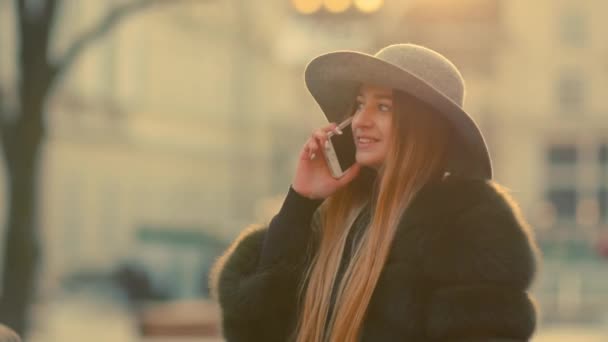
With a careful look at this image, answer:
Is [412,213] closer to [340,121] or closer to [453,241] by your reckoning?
[453,241]

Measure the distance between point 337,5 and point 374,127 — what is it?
19.6 metres

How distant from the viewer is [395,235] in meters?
3.77

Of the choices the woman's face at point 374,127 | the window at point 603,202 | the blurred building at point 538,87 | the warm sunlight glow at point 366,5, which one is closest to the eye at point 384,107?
the woman's face at point 374,127

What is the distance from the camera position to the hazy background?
24.4 meters

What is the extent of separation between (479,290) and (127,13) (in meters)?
11.4

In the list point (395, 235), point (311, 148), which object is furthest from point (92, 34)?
point (395, 235)

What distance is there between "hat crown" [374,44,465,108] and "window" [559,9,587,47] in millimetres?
62862

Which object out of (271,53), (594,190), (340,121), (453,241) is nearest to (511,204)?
(453,241)

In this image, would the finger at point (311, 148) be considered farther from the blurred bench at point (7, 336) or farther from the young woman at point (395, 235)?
the blurred bench at point (7, 336)

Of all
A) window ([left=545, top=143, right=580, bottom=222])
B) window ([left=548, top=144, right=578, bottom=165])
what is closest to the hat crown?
window ([left=545, top=143, right=580, bottom=222])

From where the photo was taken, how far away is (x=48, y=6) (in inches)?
543

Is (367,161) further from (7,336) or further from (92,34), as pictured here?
(92,34)

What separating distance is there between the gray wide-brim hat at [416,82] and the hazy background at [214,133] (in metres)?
9.93

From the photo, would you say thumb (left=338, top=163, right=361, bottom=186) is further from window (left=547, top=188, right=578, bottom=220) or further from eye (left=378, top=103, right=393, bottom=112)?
window (left=547, top=188, right=578, bottom=220)
